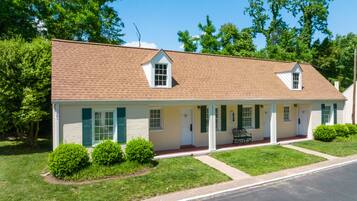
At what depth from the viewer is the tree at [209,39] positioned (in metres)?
36.9

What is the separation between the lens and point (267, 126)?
2052 centimetres

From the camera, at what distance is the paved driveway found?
9573mm

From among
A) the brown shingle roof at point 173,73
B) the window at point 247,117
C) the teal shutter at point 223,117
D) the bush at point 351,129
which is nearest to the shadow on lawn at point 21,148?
the brown shingle roof at point 173,73

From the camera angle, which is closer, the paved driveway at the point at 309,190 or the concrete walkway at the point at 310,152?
the paved driveway at the point at 309,190

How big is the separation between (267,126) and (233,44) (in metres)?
18.5

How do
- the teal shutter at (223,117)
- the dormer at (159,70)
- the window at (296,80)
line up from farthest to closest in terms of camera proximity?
1. the window at (296,80)
2. the teal shutter at (223,117)
3. the dormer at (159,70)

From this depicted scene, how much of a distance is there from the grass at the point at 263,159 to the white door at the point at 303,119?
5297 millimetres

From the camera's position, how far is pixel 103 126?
44.3 ft

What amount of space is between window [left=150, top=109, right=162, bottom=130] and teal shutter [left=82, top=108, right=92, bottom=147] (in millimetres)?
4033

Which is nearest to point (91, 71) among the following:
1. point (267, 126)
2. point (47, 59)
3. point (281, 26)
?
point (47, 59)

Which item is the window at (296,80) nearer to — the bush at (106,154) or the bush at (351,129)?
the bush at (351,129)

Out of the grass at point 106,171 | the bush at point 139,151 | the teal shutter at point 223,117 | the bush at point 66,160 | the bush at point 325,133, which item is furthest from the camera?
the bush at point 325,133

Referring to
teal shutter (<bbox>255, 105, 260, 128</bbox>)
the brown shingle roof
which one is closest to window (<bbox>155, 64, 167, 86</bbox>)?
the brown shingle roof

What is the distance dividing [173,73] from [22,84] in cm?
866
